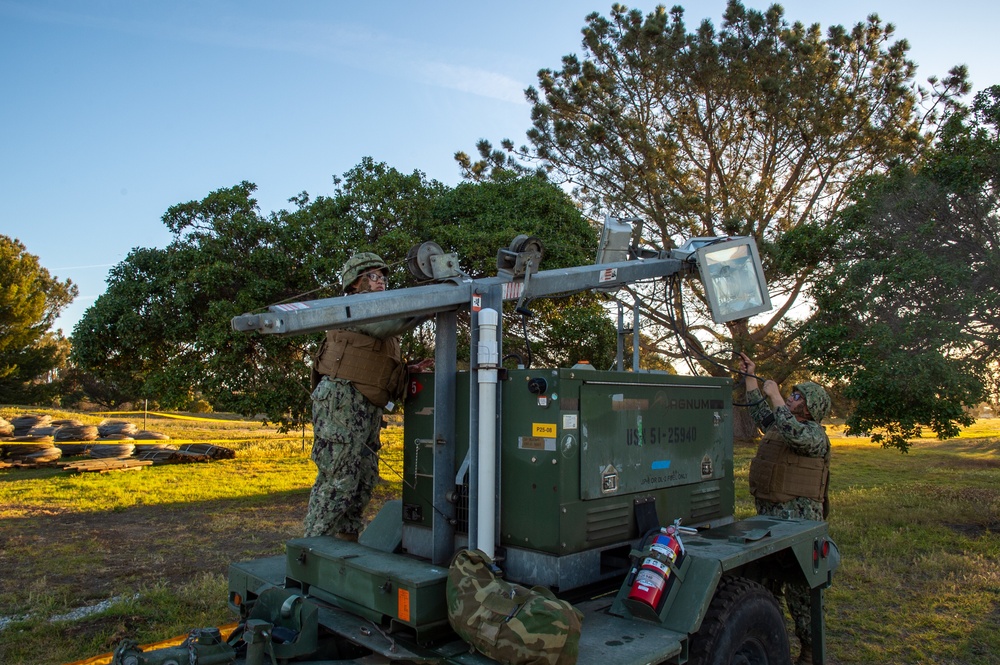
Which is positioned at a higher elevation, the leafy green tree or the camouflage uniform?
the leafy green tree

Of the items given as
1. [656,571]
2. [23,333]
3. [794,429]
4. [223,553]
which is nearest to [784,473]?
[794,429]

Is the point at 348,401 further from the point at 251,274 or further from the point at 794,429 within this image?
the point at 251,274

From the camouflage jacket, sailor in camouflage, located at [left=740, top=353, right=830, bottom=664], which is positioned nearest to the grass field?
sailor in camouflage, located at [left=740, top=353, right=830, bottom=664]

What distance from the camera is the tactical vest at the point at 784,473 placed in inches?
221

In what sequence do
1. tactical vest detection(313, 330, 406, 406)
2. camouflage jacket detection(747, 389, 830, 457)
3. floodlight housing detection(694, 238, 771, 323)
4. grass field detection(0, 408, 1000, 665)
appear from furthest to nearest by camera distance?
grass field detection(0, 408, 1000, 665) < camouflage jacket detection(747, 389, 830, 457) < floodlight housing detection(694, 238, 771, 323) < tactical vest detection(313, 330, 406, 406)

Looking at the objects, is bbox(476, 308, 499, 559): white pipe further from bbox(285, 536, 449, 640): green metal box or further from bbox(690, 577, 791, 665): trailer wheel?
bbox(690, 577, 791, 665): trailer wheel

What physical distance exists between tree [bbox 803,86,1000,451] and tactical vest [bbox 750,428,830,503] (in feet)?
13.7

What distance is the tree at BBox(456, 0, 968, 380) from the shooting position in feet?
60.7

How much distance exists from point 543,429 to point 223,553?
6191 mm

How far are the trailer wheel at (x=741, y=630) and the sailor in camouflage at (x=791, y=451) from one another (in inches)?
70.1

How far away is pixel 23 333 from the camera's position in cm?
2808

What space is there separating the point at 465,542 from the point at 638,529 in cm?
93

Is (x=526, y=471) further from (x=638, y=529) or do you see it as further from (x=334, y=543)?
(x=334, y=543)

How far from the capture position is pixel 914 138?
18.2 m
